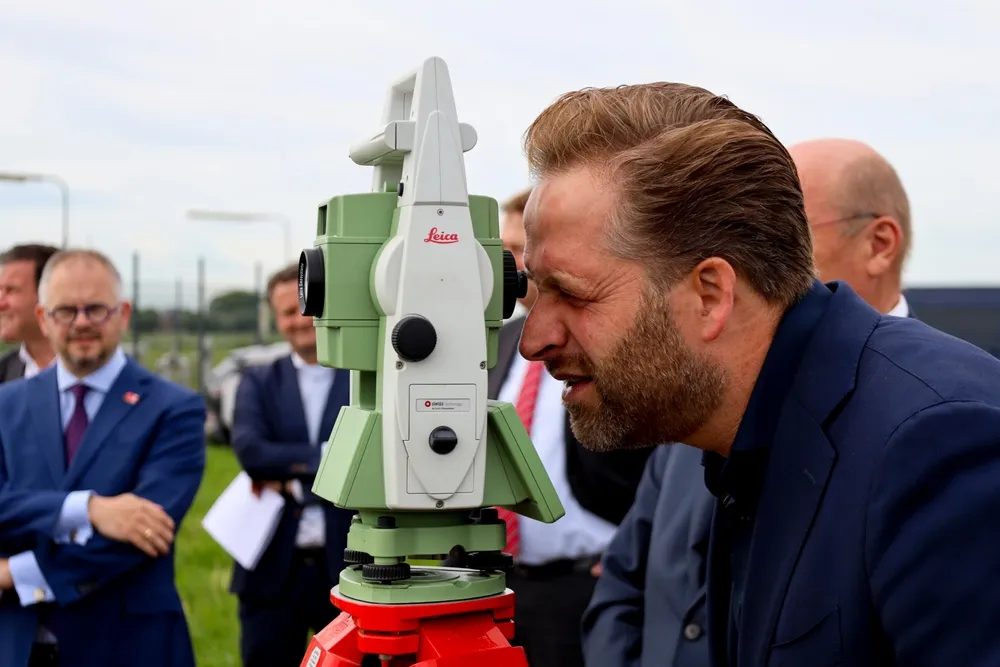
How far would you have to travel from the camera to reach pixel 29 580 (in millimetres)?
3635

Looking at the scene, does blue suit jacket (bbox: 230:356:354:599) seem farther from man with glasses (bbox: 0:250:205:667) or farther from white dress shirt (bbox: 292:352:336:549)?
man with glasses (bbox: 0:250:205:667)

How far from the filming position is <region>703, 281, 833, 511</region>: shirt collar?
5.79 feet

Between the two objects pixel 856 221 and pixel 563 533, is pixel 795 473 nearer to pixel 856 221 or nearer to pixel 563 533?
pixel 856 221

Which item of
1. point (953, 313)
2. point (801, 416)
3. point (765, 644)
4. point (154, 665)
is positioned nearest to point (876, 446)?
point (801, 416)

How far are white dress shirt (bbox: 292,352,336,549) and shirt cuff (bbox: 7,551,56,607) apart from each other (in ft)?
4.87

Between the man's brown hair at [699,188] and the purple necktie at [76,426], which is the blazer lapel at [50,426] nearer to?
the purple necktie at [76,426]

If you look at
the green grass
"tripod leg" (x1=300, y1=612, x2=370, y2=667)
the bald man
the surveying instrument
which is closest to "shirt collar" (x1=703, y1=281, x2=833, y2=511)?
the surveying instrument

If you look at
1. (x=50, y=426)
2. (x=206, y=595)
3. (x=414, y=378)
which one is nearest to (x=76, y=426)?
(x=50, y=426)

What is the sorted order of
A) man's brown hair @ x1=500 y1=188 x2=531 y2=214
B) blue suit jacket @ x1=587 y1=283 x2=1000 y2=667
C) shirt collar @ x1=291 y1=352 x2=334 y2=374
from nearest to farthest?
1. blue suit jacket @ x1=587 y1=283 x2=1000 y2=667
2. man's brown hair @ x1=500 y1=188 x2=531 y2=214
3. shirt collar @ x1=291 y1=352 x2=334 y2=374

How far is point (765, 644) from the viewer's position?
162 cm

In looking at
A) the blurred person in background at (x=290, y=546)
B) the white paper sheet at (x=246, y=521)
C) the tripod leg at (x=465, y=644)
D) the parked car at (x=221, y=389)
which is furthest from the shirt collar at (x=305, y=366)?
the parked car at (x=221, y=389)

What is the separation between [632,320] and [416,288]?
1.25 ft

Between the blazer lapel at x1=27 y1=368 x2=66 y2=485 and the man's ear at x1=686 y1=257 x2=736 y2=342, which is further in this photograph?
the blazer lapel at x1=27 y1=368 x2=66 y2=485

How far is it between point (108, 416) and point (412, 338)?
8.30 ft
